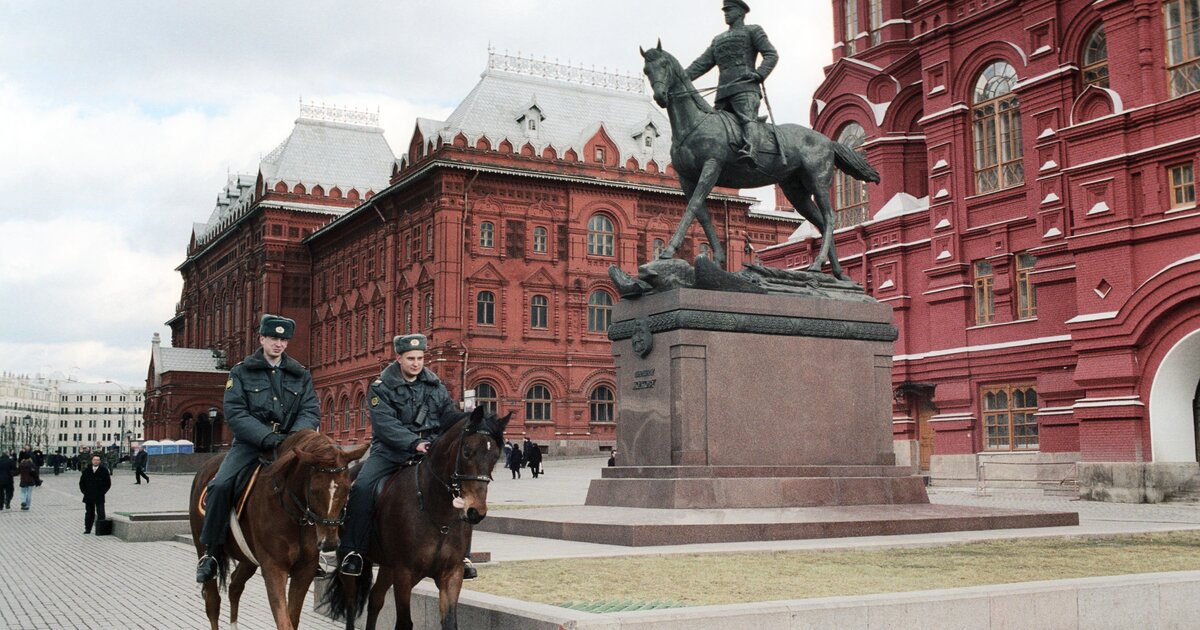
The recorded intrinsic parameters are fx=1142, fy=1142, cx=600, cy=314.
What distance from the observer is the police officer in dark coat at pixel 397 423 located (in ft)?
24.4

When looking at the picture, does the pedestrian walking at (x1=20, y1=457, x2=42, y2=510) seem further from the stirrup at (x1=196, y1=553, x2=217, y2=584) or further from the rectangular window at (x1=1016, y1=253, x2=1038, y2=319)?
the rectangular window at (x1=1016, y1=253, x2=1038, y2=319)

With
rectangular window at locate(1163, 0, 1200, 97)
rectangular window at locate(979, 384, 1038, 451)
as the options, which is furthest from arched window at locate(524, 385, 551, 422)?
rectangular window at locate(1163, 0, 1200, 97)

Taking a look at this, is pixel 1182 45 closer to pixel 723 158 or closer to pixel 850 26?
pixel 850 26

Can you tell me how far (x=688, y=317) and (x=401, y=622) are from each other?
23.3 ft

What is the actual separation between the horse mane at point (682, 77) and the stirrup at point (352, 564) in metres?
9.09

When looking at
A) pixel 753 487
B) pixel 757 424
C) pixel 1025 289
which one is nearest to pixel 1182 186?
pixel 1025 289

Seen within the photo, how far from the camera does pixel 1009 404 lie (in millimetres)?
32781

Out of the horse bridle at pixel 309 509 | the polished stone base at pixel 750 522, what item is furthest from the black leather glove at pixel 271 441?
the polished stone base at pixel 750 522

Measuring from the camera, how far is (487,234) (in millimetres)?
57031

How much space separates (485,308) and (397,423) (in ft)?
161

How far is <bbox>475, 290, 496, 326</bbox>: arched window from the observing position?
56406mm

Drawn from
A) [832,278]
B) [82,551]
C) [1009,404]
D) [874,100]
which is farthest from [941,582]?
[874,100]

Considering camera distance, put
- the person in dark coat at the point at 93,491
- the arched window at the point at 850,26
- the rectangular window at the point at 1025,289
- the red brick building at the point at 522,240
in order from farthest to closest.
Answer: the red brick building at the point at 522,240 < the arched window at the point at 850,26 < the rectangular window at the point at 1025,289 < the person in dark coat at the point at 93,491

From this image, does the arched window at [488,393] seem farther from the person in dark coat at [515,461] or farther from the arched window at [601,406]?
the person in dark coat at [515,461]
